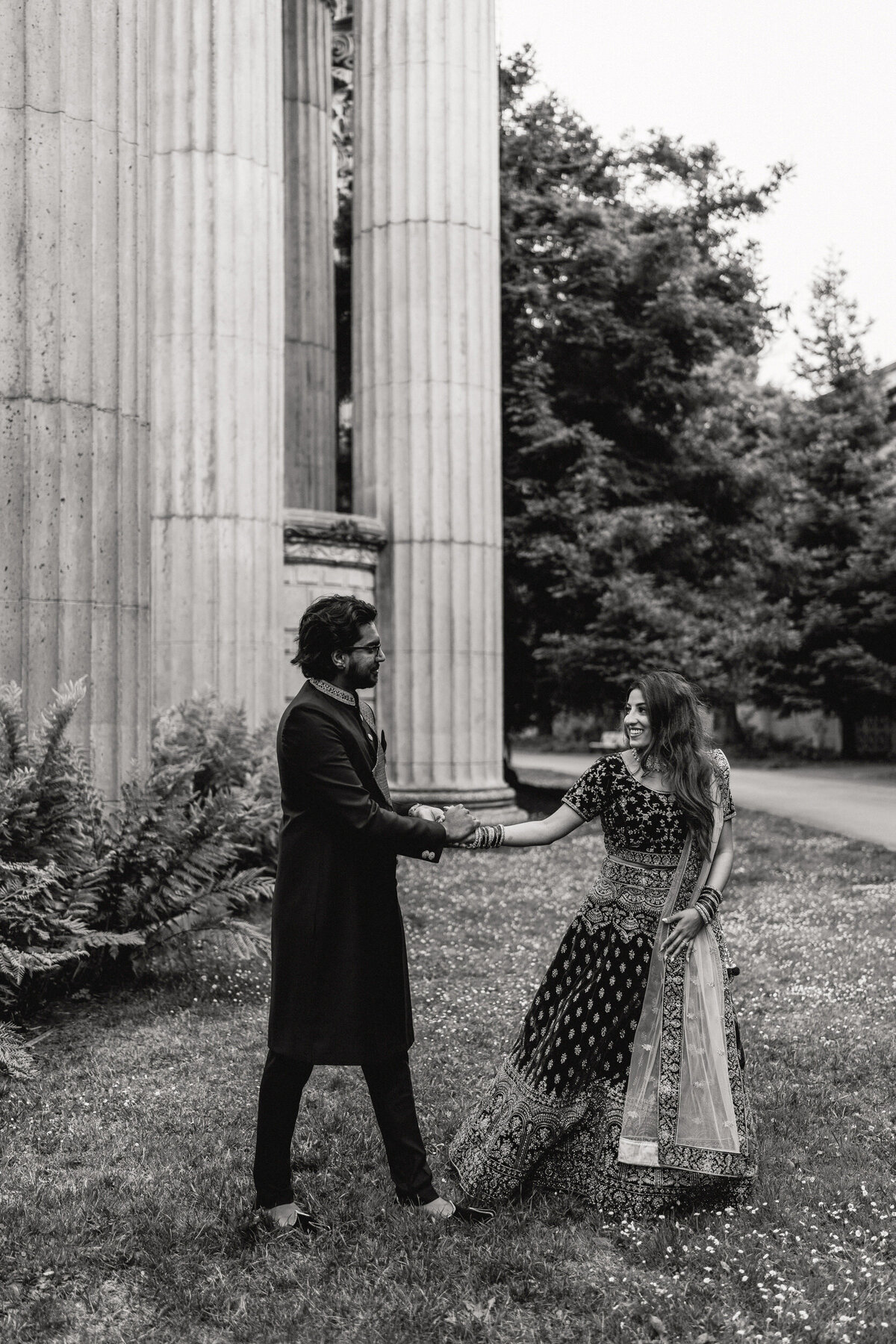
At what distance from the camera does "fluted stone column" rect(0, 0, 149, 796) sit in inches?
271

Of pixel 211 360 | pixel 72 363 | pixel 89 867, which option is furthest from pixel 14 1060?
pixel 211 360

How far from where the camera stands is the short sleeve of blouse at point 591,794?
14.7 ft

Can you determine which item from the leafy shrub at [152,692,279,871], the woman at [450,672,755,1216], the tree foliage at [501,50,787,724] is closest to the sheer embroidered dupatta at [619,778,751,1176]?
A: the woman at [450,672,755,1216]

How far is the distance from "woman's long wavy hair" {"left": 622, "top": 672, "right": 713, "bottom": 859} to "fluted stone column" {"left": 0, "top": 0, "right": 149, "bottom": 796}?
143 inches

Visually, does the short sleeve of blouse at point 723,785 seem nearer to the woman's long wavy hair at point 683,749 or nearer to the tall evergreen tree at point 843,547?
the woman's long wavy hair at point 683,749

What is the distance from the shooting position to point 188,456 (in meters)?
11.7

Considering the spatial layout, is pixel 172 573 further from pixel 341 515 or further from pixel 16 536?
pixel 16 536

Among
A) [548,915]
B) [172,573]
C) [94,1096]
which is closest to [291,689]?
[172,573]

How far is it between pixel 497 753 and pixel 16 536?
24.7 ft

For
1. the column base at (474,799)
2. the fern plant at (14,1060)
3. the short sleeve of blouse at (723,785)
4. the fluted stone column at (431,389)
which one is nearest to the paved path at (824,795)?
the column base at (474,799)

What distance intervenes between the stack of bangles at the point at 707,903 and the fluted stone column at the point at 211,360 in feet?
25.0

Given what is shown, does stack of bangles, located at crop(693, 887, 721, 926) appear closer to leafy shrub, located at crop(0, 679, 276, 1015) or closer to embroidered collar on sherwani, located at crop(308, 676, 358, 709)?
embroidered collar on sherwani, located at crop(308, 676, 358, 709)

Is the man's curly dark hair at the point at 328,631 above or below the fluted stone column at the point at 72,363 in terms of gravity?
below

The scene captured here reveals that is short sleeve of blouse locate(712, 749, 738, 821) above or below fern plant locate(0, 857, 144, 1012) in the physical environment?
above
